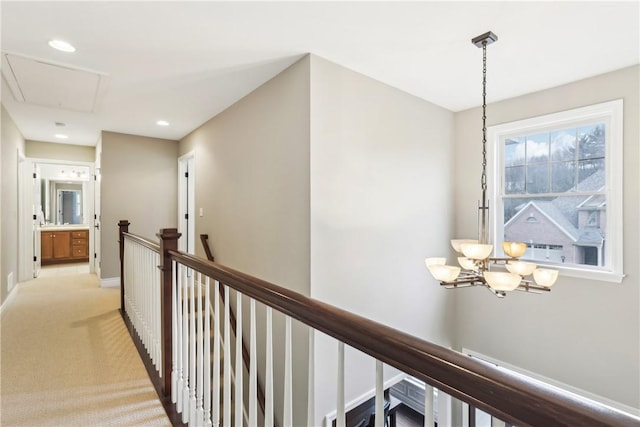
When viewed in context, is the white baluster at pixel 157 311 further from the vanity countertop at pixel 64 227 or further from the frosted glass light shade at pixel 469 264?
the vanity countertop at pixel 64 227

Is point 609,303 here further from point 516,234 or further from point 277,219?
point 277,219

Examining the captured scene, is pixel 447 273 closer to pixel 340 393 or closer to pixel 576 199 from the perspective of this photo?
pixel 340 393

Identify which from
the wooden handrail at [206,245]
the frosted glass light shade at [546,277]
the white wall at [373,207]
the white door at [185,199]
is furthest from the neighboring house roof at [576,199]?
the white door at [185,199]

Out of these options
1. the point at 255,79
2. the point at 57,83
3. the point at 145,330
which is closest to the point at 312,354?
the point at 145,330

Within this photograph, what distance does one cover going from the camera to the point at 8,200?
399 cm

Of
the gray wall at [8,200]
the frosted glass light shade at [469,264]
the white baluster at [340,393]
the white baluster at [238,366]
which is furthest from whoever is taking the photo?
Result: the gray wall at [8,200]

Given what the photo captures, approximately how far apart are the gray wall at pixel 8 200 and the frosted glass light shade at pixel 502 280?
4941 mm

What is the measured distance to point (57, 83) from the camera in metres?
2.98

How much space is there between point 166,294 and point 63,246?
22.3 ft

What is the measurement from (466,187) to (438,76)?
56.3 inches

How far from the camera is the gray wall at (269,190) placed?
257 cm

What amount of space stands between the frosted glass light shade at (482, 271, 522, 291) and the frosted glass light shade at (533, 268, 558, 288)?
15 cm

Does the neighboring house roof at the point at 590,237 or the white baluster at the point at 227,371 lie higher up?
the neighboring house roof at the point at 590,237

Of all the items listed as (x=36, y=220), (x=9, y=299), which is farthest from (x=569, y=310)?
(x=36, y=220)
